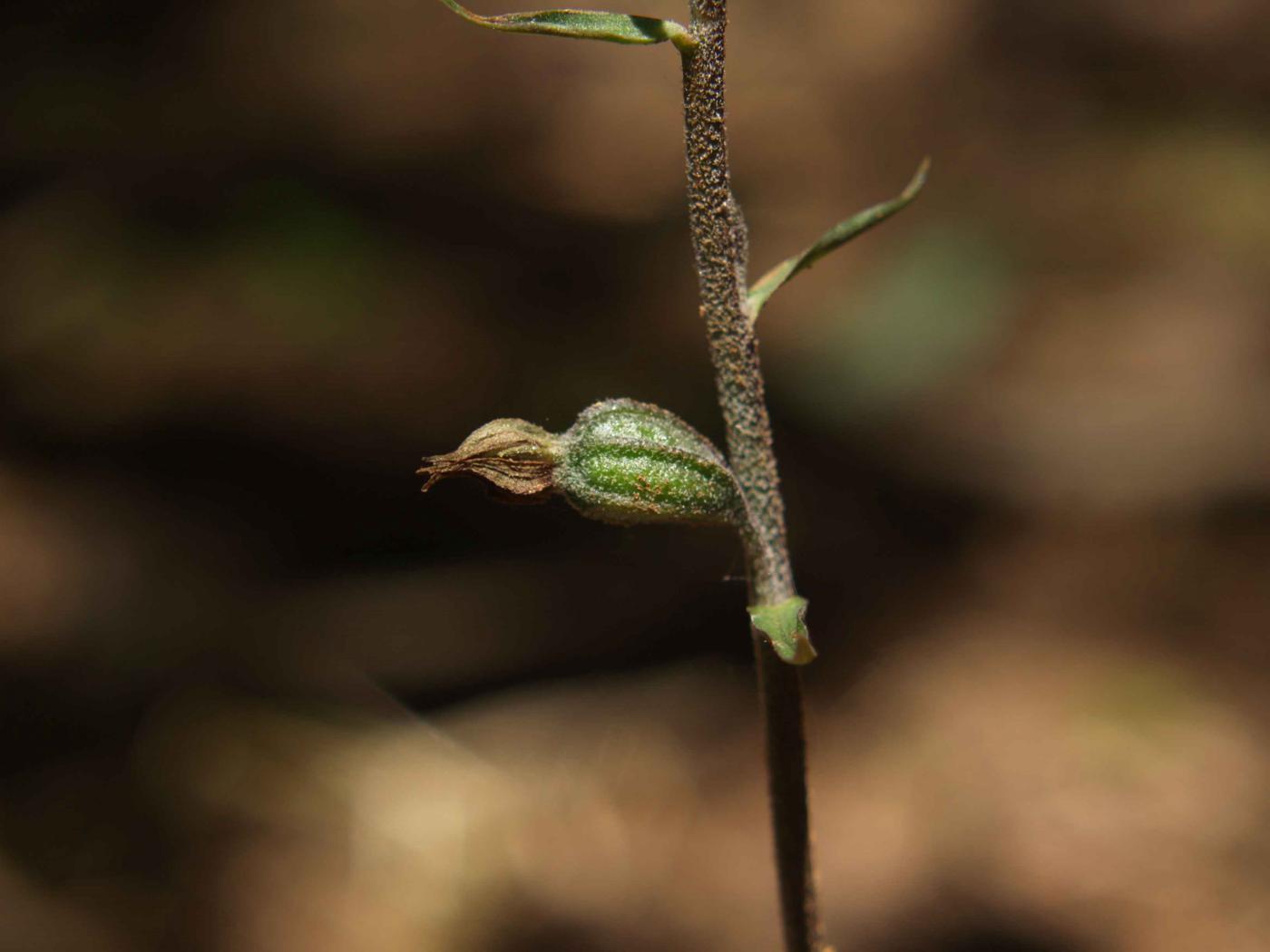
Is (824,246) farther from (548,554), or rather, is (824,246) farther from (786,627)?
(548,554)

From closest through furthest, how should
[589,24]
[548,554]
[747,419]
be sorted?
[589,24]
[747,419]
[548,554]

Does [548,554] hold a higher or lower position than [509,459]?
lower

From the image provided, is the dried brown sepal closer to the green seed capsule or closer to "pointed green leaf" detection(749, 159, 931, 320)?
the green seed capsule

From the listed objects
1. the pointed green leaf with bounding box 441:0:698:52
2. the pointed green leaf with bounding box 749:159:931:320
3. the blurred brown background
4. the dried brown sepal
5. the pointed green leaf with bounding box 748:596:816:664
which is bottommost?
the blurred brown background

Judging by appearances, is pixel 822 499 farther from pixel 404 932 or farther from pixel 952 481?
pixel 404 932

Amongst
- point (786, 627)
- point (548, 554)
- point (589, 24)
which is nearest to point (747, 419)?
point (786, 627)

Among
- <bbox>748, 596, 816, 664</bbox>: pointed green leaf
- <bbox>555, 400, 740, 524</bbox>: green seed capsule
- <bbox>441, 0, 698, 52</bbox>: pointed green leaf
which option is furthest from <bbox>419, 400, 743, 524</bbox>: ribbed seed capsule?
<bbox>441, 0, 698, 52</bbox>: pointed green leaf

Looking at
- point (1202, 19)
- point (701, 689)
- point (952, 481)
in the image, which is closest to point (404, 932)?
point (701, 689)

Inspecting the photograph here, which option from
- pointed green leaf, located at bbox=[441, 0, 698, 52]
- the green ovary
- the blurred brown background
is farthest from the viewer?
the blurred brown background
